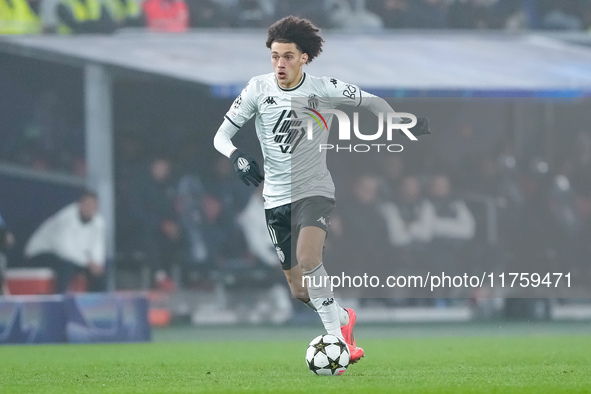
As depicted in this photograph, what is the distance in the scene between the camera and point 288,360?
813 cm

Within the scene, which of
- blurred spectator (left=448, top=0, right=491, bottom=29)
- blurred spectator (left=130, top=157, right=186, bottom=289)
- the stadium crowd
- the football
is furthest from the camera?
blurred spectator (left=448, top=0, right=491, bottom=29)

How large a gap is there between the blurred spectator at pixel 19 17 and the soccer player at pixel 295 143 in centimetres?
682

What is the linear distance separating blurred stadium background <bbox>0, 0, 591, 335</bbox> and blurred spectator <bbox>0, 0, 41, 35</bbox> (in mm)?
34

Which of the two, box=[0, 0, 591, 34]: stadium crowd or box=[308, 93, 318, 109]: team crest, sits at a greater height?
box=[0, 0, 591, 34]: stadium crowd

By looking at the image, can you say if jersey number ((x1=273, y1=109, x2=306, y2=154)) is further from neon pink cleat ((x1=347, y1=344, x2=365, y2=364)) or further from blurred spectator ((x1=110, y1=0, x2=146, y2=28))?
blurred spectator ((x1=110, y1=0, x2=146, y2=28))

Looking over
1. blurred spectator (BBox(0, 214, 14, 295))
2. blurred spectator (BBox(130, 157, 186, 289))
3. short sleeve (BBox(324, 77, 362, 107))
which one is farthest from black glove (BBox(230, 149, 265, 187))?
blurred spectator (BBox(130, 157, 186, 289))

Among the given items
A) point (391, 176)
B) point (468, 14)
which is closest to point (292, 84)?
point (391, 176)

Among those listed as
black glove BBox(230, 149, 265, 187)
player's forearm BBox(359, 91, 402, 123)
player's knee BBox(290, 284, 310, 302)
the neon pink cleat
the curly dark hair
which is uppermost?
the curly dark hair

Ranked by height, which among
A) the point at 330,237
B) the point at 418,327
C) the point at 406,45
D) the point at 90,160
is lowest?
the point at 418,327

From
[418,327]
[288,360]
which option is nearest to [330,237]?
[418,327]

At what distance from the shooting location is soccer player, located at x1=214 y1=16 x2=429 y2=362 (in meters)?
6.66

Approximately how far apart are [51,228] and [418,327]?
174 inches

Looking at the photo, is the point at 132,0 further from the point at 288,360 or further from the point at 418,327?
the point at 288,360

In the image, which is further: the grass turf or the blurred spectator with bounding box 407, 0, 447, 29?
the blurred spectator with bounding box 407, 0, 447, 29
